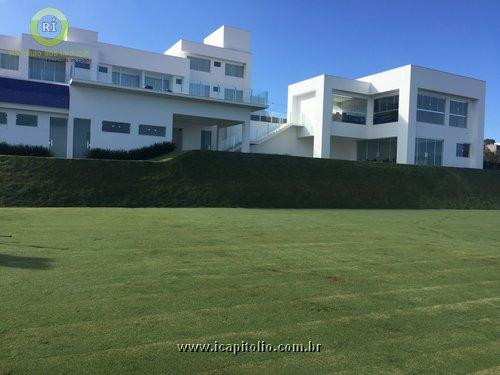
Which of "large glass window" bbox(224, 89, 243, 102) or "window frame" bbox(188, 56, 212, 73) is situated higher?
"window frame" bbox(188, 56, 212, 73)

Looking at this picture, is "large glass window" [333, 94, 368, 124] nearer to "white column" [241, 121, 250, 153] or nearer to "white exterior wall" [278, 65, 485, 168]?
"white exterior wall" [278, 65, 485, 168]

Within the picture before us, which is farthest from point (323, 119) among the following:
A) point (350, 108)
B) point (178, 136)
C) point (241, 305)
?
point (241, 305)

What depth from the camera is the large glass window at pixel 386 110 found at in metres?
48.9

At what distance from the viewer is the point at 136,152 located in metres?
33.7

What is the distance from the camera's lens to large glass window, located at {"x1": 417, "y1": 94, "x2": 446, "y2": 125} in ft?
160

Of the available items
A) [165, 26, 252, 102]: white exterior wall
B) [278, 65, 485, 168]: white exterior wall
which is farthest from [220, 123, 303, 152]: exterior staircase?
[165, 26, 252, 102]: white exterior wall

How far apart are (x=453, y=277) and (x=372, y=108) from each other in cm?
4543

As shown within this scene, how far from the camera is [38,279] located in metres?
7.05

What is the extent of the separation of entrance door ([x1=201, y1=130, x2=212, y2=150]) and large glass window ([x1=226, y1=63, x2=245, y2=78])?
8.65 m

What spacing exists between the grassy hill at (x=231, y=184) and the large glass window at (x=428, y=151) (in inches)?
386

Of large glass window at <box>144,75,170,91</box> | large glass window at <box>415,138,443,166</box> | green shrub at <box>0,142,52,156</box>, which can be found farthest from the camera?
large glass window at <box>415,138,443,166</box>

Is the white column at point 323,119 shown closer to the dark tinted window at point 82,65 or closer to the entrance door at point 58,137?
the dark tinted window at point 82,65

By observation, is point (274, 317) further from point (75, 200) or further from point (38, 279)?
point (75, 200)

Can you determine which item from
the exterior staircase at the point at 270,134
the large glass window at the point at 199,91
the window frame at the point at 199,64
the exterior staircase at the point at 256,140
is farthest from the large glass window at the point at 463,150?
the large glass window at the point at 199,91
